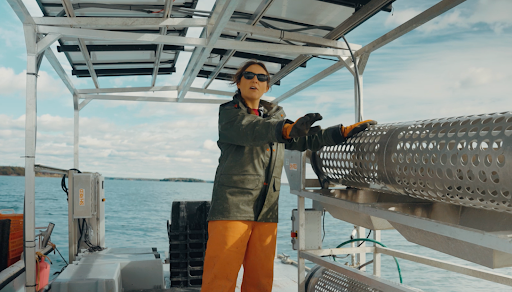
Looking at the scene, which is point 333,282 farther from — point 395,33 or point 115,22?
point 115,22

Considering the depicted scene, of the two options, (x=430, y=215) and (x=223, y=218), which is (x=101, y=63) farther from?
(x=430, y=215)

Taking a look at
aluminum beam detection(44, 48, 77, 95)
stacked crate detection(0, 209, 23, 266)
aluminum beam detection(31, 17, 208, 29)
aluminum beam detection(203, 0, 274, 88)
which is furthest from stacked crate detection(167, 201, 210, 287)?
stacked crate detection(0, 209, 23, 266)

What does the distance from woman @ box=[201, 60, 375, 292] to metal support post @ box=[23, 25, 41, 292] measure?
2241mm

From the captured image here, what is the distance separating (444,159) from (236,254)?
4.76 feet

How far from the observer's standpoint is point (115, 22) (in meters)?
4.06

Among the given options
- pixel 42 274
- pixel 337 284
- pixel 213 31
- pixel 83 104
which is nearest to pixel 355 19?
pixel 213 31

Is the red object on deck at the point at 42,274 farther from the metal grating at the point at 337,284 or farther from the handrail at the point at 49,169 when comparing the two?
the metal grating at the point at 337,284

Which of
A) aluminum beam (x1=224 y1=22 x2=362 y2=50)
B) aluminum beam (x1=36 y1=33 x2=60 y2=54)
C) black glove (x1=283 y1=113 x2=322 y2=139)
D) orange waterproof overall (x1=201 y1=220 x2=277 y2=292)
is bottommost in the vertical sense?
orange waterproof overall (x1=201 y1=220 x2=277 y2=292)

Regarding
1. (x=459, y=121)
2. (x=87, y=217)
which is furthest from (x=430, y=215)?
(x=87, y=217)

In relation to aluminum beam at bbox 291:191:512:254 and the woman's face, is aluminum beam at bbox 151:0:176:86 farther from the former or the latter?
aluminum beam at bbox 291:191:512:254

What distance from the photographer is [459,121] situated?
1.70 metres

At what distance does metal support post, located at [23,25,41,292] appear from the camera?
12.8ft

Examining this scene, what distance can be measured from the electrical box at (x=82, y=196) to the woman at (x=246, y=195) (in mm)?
3091

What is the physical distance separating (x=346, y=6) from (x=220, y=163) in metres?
2.14
